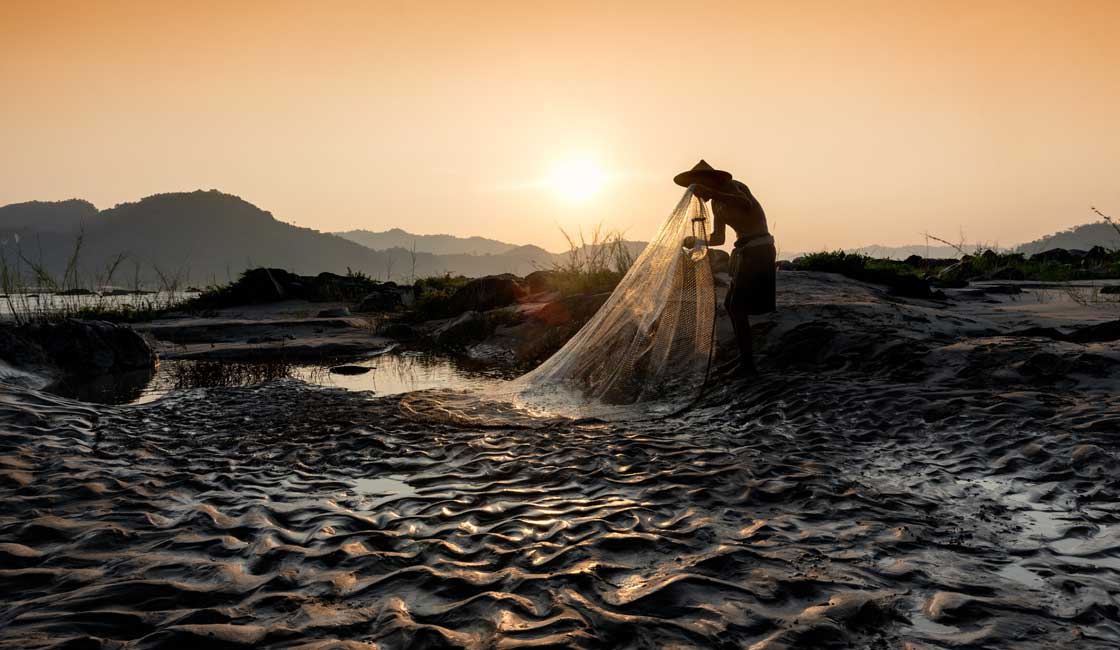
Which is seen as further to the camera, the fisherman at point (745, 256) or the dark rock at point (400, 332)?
the dark rock at point (400, 332)

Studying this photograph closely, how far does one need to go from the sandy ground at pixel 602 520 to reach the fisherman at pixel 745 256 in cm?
91

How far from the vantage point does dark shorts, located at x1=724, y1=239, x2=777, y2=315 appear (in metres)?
6.86

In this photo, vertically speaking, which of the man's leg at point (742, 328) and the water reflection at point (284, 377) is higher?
the man's leg at point (742, 328)

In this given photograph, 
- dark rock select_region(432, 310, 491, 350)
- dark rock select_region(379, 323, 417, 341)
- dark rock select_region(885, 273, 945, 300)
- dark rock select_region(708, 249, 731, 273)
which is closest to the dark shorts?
dark rock select_region(708, 249, 731, 273)

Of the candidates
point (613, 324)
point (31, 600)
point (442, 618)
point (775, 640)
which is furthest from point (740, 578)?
point (613, 324)

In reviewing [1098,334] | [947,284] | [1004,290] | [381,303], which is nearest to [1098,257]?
[947,284]

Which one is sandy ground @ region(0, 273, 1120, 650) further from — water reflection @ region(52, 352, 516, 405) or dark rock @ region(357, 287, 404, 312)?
dark rock @ region(357, 287, 404, 312)

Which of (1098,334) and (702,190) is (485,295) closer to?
(702,190)

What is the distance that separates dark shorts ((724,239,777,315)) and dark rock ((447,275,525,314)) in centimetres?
896

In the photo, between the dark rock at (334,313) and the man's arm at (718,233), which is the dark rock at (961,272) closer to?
the man's arm at (718,233)

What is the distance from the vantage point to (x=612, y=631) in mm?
2320

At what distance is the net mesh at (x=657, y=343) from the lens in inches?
255

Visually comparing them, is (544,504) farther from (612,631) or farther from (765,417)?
(765,417)

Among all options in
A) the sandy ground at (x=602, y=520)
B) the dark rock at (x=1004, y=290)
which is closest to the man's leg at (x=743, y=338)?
the sandy ground at (x=602, y=520)
